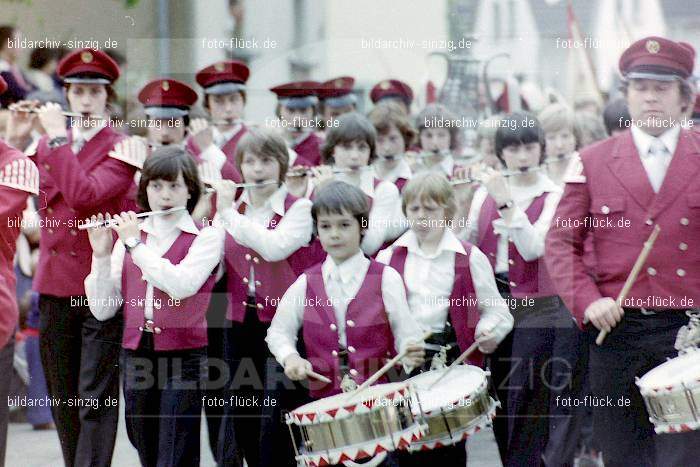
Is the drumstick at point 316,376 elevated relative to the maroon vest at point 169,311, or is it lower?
lower

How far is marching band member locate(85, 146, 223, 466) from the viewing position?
6.38m

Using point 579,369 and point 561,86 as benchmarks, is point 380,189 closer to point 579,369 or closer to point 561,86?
point 579,369

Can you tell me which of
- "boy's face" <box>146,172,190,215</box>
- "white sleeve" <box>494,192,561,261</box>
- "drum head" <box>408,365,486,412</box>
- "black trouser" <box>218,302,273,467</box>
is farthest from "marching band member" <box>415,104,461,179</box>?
"drum head" <box>408,365,486,412</box>

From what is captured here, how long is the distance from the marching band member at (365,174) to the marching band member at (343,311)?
3.63 feet

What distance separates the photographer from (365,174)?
7.70 meters

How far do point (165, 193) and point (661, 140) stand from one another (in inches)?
90.8

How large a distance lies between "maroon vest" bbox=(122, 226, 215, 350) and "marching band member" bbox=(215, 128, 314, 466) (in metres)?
0.48

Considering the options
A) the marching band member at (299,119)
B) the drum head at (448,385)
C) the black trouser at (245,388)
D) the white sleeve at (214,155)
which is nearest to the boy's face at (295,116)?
the marching band member at (299,119)

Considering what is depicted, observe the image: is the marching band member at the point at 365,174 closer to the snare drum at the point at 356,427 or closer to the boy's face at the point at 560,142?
the boy's face at the point at 560,142

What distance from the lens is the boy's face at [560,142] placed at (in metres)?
8.16

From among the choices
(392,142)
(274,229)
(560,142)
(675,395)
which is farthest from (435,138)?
(675,395)

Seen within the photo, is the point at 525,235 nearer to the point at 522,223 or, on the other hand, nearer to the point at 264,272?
the point at 522,223

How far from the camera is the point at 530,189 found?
736 cm

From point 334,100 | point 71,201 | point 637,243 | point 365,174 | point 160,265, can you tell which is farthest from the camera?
point 334,100
